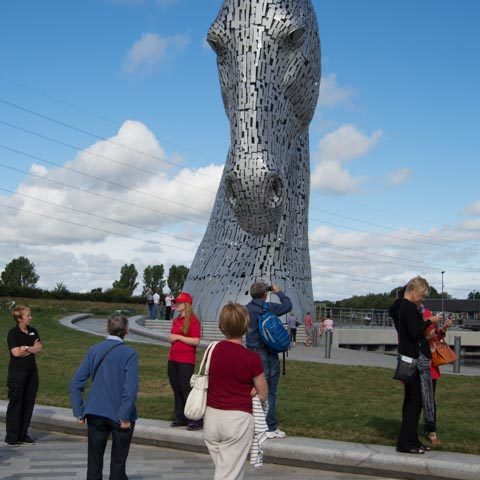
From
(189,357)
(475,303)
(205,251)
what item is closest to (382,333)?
(205,251)

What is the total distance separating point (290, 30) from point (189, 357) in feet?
45.7

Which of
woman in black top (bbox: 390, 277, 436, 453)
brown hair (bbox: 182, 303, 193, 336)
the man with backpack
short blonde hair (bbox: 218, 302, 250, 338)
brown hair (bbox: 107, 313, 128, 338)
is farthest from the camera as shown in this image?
brown hair (bbox: 182, 303, 193, 336)

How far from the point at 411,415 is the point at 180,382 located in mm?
2561

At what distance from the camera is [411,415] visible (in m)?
6.62

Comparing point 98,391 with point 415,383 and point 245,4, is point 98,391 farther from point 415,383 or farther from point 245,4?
point 245,4

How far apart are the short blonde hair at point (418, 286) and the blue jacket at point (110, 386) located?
2791 millimetres

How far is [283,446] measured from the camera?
694 centimetres

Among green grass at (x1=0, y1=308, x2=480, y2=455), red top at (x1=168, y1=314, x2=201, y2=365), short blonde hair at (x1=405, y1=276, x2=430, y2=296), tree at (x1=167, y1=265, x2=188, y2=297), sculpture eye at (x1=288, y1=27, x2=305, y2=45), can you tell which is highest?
sculpture eye at (x1=288, y1=27, x2=305, y2=45)

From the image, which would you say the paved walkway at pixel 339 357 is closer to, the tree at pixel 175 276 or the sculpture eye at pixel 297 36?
the sculpture eye at pixel 297 36

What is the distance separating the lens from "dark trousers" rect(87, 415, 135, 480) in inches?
202

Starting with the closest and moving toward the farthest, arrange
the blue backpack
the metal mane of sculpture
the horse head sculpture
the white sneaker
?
the blue backpack
the white sneaker
the horse head sculpture
the metal mane of sculpture

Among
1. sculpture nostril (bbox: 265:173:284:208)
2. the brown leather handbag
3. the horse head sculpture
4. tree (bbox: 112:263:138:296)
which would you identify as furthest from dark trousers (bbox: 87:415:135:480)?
tree (bbox: 112:263:138:296)

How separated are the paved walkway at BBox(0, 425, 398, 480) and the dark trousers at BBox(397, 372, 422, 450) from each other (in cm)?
51

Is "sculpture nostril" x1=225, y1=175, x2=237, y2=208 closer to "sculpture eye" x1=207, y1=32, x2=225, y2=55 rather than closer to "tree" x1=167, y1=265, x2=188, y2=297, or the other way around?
"sculpture eye" x1=207, y1=32, x2=225, y2=55
